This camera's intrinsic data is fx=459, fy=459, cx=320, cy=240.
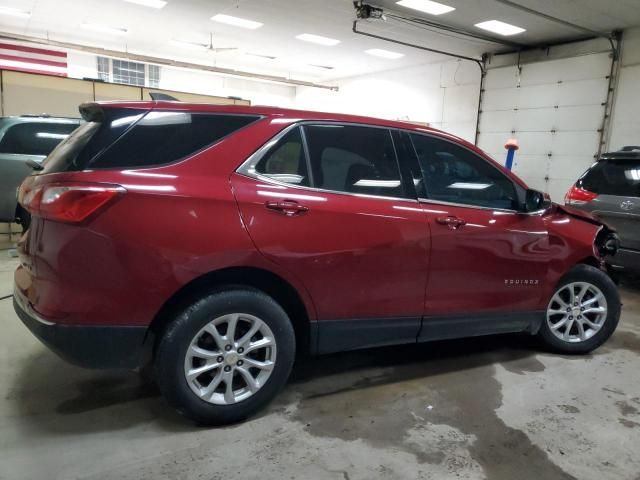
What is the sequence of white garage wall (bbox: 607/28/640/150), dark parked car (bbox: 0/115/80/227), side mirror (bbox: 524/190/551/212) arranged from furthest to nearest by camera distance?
white garage wall (bbox: 607/28/640/150) < dark parked car (bbox: 0/115/80/227) < side mirror (bbox: 524/190/551/212)

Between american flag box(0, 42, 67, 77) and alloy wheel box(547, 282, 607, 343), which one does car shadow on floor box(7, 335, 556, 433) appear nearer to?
alloy wheel box(547, 282, 607, 343)

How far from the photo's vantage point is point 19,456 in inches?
78.6

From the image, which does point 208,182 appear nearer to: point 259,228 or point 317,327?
point 259,228

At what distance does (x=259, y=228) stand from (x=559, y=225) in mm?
2144

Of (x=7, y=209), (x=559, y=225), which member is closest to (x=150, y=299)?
(x=559, y=225)

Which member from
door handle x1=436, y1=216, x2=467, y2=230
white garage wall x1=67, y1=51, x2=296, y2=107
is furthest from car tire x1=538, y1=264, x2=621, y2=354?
white garage wall x1=67, y1=51, x2=296, y2=107

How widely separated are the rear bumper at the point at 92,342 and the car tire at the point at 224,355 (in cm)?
12

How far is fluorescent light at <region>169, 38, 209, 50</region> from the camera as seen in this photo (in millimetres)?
13039

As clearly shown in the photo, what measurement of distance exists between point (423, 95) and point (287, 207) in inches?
511

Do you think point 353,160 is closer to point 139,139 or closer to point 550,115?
point 139,139

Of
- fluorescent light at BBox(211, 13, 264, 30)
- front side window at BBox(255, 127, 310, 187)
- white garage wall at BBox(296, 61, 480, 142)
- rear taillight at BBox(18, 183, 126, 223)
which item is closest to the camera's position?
rear taillight at BBox(18, 183, 126, 223)

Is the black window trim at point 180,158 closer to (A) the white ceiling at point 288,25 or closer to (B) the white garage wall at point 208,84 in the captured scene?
(A) the white ceiling at point 288,25

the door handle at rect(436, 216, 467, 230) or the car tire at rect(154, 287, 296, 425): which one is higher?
the door handle at rect(436, 216, 467, 230)

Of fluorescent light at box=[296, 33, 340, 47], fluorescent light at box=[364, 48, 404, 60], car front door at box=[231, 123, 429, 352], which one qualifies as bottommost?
car front door at box=[231, 123, 429, 352]
